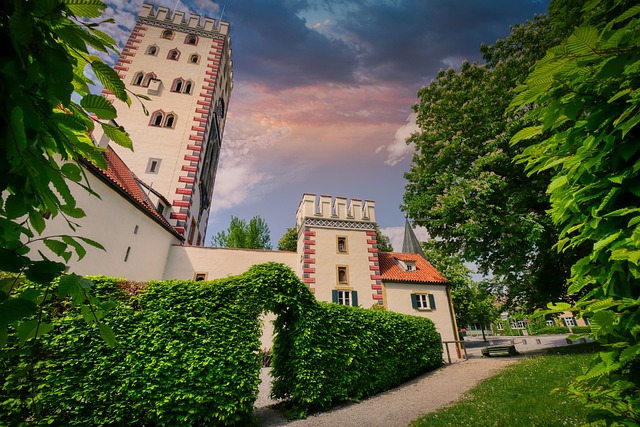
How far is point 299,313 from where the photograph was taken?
791 centimetres

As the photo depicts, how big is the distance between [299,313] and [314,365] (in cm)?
148

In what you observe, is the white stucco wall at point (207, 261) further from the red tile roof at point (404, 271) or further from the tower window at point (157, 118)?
the tower window at point (157, 118)

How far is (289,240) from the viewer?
33.8 metres

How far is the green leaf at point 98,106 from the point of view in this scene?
1402mm

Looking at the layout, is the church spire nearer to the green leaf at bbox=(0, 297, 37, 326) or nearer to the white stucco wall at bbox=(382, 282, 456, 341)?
the white stucco wall at bbox=(382, 282, 456, 341)

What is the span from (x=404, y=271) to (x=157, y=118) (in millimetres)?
21783

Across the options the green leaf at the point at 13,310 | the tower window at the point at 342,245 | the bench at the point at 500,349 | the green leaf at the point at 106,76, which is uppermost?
the tower window at the point at 342,245

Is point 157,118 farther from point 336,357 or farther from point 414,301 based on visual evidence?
point 414,301

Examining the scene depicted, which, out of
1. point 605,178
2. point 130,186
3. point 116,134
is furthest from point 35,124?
point 130,186

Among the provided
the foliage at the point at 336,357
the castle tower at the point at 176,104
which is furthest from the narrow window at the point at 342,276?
the castle tower at the point at 176,104

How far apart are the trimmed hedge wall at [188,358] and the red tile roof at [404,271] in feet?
39.0

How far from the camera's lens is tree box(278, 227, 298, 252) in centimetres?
3306

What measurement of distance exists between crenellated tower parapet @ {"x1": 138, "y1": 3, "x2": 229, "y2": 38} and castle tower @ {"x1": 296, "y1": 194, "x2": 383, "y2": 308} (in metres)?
19.5

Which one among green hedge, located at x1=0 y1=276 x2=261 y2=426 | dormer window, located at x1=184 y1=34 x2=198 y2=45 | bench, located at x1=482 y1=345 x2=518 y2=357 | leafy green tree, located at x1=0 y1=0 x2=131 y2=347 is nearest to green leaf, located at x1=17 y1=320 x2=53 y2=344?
leafy green tree, located at x1=0 y1=0 x2=131 y2=347
